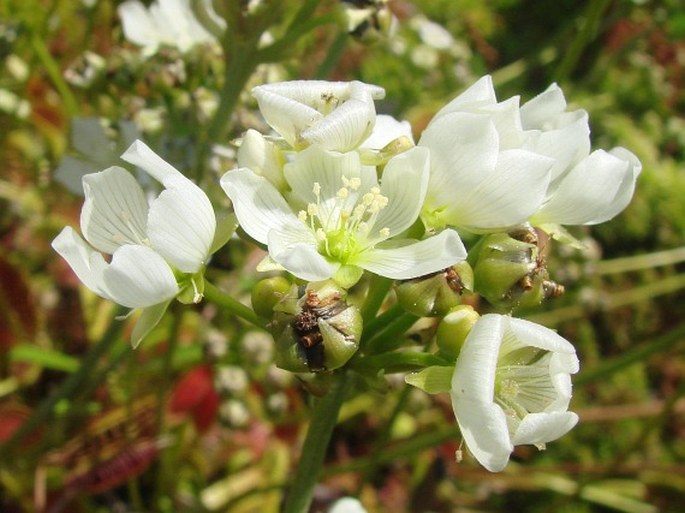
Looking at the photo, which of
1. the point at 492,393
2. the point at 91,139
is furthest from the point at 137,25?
the point at 492,393

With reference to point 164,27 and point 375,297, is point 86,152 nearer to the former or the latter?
point 164,27

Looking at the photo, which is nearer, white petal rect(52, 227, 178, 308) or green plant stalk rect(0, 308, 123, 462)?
white petal rect(52, 227, 178, 308)

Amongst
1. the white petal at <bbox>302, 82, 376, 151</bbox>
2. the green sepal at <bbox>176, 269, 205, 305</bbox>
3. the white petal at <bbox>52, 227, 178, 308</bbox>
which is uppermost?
the white petal at <bbox>302, 82, 376, 151</bbox>

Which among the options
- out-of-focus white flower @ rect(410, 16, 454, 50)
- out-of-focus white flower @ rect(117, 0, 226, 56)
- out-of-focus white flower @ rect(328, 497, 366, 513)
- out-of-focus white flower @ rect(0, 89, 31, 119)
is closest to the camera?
out-of-focus white flower @ rect(328, 497, 366, 513)

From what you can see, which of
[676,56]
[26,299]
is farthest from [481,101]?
[676,56]

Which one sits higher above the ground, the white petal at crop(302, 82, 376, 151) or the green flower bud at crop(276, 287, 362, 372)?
the white petal at crop(302, 82, 376, 151)

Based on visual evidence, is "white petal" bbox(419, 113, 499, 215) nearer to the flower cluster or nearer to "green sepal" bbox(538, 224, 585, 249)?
the flower cluster

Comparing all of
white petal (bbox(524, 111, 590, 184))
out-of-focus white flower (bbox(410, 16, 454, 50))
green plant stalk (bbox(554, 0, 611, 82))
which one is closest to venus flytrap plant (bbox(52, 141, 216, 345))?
white petal (bbox(524, 111, 590, 184))

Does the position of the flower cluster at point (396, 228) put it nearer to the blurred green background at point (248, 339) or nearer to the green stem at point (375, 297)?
the green stem at point (375, 297)
